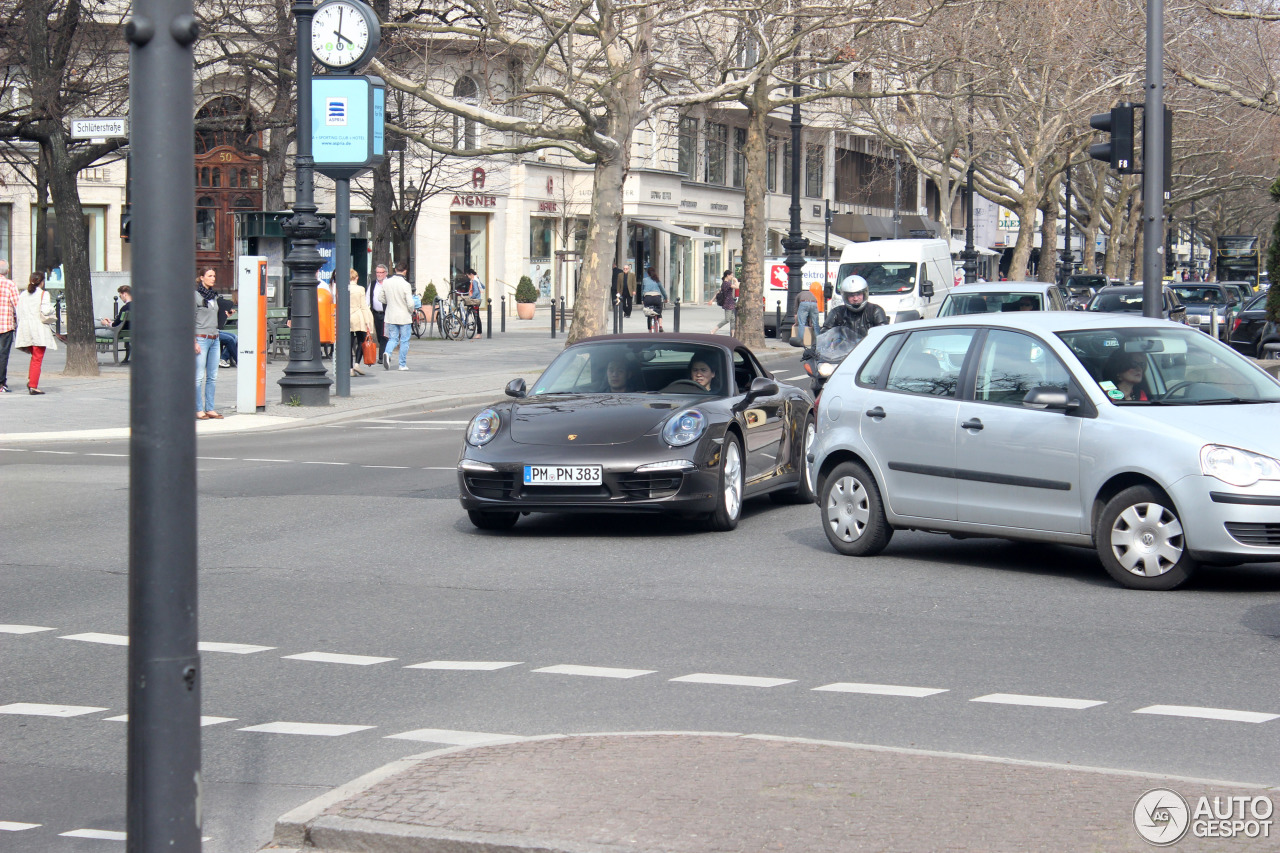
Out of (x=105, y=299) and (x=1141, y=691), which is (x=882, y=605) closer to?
(x=1141, y=691)

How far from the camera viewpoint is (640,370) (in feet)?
38.6

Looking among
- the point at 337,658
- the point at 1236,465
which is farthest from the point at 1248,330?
the point at 337,658

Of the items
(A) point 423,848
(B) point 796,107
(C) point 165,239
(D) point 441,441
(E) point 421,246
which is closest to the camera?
(C) point 165,239

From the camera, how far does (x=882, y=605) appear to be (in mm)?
8391

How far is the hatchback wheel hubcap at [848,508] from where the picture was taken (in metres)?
10.1

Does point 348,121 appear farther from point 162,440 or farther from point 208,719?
point 162,440

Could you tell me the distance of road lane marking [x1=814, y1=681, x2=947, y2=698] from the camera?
20.9 ft

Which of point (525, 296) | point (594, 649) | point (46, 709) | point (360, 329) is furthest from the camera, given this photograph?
point (525, 296)

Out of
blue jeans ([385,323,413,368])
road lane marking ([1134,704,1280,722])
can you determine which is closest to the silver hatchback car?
road lane marking ([1134,704,1280,722])

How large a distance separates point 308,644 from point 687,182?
60348 mm

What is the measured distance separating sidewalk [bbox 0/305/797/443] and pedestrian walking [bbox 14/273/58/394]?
0.49 meters

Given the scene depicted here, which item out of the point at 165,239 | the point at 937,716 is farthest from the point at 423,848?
the point at 937,716

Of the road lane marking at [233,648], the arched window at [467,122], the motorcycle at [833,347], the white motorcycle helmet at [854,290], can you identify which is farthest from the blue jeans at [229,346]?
the road lane marking at [233,648]

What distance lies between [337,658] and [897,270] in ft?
100
